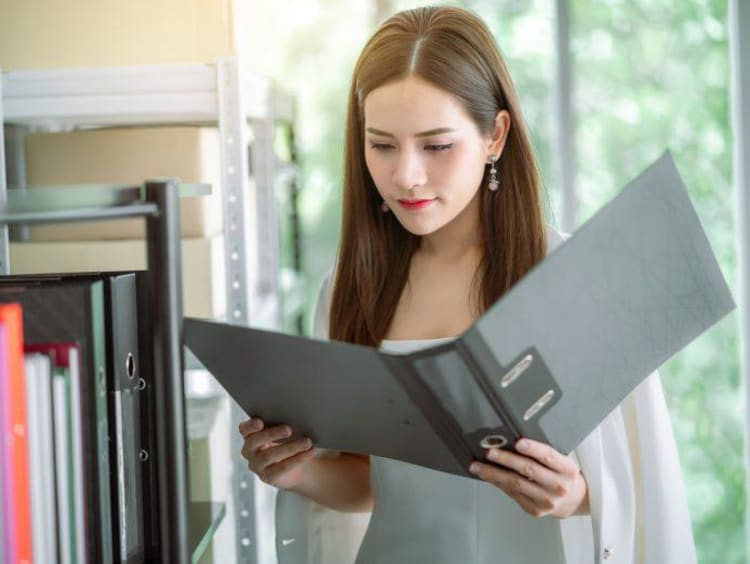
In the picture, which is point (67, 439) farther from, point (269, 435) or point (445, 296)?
point (445, 296)

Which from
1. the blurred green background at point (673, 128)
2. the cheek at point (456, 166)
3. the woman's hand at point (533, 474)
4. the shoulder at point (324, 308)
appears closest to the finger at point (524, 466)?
the woman's hand at point (533, 474)

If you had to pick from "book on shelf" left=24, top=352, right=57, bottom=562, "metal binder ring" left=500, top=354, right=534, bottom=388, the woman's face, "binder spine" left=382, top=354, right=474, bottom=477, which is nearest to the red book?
"book on shelf" left=24, top=352, right=57, bottom=562

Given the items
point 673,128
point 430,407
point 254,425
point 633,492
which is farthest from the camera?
point 673,128

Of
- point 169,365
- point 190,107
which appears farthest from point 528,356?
point 190,107

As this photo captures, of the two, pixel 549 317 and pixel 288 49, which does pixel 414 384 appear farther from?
pixel 288 49

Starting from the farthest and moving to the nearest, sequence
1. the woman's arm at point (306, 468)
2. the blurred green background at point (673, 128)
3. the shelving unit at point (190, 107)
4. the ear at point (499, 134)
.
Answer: the blurred green background at point (673, 128)
the shelving unit at point (190, 107)
the ear at point (499, 134)
the woman's arm at point (306, 468)

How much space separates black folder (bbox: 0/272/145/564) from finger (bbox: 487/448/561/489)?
342mm

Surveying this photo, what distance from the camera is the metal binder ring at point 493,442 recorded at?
961 mm

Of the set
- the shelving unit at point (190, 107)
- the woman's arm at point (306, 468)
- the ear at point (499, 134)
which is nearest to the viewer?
the woman's arm at point (306, 468)

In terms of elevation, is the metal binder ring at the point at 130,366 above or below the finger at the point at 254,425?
above

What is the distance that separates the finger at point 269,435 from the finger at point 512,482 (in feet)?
0.69

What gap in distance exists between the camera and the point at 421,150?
1.16m

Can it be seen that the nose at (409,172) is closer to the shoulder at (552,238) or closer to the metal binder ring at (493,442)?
the shoulder at (552,238)

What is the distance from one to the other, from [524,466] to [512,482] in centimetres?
3
